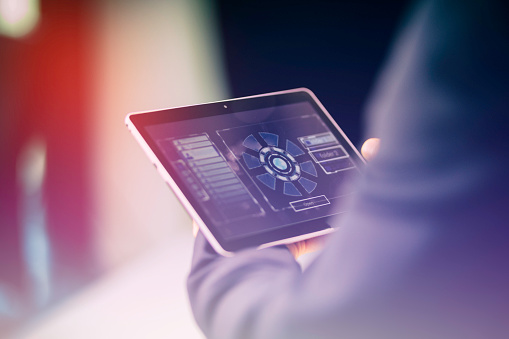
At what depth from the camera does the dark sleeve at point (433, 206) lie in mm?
361

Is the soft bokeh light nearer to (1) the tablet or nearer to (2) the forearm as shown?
(1) the tablet

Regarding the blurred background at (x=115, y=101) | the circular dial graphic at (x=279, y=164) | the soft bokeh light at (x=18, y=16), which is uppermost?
the soft bokeh light at (x=18, y=16)

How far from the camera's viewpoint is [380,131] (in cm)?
40

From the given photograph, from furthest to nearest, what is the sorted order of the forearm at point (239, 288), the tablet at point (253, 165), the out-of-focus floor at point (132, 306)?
1. the out-of-focus floor at point (132, 306)
2. the tablet at point (253, 165)
3. the forearm at point (239, 288)

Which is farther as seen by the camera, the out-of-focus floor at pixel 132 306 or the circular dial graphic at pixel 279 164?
the out-of-focus floor at pixel 132 306

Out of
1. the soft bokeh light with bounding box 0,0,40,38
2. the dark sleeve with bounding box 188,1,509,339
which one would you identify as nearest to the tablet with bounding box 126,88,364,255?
the dark sleeve with bounding box 188,1,509,339

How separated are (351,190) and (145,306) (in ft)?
1.97

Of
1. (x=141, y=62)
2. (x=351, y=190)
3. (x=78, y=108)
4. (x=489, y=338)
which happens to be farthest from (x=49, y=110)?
(x=489, y=338)

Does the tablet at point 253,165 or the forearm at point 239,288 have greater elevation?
the tablet at point 253,165

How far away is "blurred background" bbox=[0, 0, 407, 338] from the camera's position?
3.97 feet

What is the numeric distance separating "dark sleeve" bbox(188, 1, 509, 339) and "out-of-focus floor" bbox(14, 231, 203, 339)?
2.31 feet

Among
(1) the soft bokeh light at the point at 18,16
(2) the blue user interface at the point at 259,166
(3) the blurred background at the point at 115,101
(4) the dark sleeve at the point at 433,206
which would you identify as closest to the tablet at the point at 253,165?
(2) the blue user interface at the point at 259,166

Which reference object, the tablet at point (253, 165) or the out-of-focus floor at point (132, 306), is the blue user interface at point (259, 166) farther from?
the out-of-focus floor at point (132, 306)

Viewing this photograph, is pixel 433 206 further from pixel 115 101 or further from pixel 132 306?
pixel 115 101
